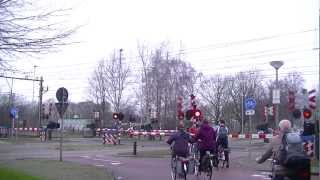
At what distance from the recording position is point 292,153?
31.1 ft

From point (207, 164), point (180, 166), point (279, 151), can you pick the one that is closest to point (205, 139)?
point (207, 164)

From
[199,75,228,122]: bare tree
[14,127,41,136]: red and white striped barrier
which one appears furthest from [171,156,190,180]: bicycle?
[199,75,228,122]: bare tree

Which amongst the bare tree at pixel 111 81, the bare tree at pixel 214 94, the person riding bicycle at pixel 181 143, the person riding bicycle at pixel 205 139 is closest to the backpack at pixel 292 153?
the person riding bicycle at pixel 181 143

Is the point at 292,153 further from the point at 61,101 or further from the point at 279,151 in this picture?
the point at 61,101

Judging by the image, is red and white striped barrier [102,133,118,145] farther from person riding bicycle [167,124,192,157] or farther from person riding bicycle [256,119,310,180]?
person riding bicycle [256,119,310,180]

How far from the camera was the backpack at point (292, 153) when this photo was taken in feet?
30.3

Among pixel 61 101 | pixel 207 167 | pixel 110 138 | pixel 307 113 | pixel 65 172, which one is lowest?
pixel 65 172

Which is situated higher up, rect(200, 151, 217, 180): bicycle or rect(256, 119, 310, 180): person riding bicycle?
rect(256, 119, 310, 180): person riding bicycle

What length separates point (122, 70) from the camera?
2648 inches

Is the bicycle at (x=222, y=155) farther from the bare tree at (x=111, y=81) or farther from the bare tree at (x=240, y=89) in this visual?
the bare tree at (x=240, y=89)

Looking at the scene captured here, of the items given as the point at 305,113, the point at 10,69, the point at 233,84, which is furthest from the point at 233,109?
the point at 10,69

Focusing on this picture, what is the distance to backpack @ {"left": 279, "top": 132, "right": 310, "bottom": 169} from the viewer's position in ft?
30.3

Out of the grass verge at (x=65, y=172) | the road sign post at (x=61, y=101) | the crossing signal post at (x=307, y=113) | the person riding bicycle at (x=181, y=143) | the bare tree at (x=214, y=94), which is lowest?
the grass verge at (x=65, y=172)

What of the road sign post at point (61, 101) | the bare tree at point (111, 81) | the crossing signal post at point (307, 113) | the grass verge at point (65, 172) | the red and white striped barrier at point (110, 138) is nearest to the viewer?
the grass verge at point (65, 172)
